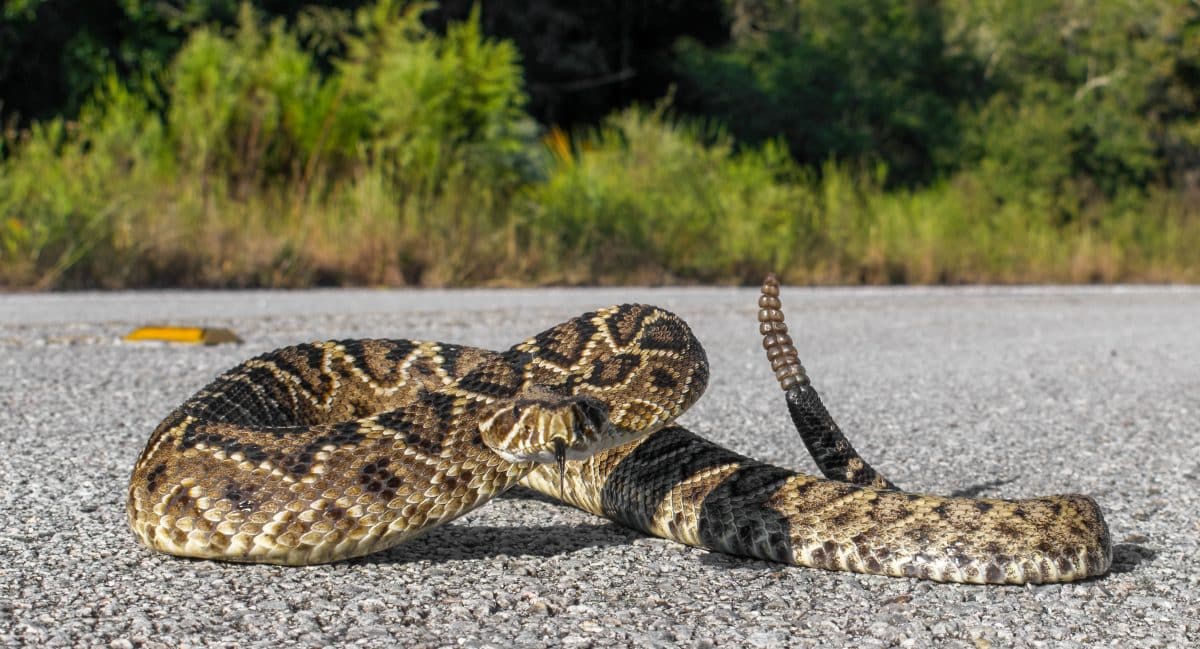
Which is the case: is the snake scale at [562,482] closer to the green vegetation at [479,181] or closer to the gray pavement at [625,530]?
the gray pavement at [625,530]

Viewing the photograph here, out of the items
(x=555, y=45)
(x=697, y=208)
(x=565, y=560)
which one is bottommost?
(x=565, y=560)

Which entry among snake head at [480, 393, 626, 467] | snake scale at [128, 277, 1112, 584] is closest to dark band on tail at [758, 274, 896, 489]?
snake scale at [128, 277, 1112, 584]

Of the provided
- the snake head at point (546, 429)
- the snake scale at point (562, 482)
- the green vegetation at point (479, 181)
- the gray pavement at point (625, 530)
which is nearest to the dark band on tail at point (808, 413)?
the snake scale at point (562, 482)

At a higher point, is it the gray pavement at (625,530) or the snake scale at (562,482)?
the snake scale at (562,482)

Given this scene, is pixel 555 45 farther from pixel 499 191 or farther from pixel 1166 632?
pixel 1166 632

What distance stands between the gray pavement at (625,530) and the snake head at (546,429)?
394mm

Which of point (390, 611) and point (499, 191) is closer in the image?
point (390, 611)

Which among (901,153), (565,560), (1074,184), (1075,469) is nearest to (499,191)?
(1075,469)

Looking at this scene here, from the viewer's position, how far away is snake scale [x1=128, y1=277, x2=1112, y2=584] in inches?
147

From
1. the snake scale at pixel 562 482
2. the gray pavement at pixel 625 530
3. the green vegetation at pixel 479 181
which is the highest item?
the green vegetation at pixel 479 181

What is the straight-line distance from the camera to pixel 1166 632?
11.2 feet

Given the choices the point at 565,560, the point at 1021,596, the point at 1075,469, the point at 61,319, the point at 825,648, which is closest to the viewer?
the point at 825,648

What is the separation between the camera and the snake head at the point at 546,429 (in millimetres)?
3545

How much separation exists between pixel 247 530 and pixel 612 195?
48.0ft
